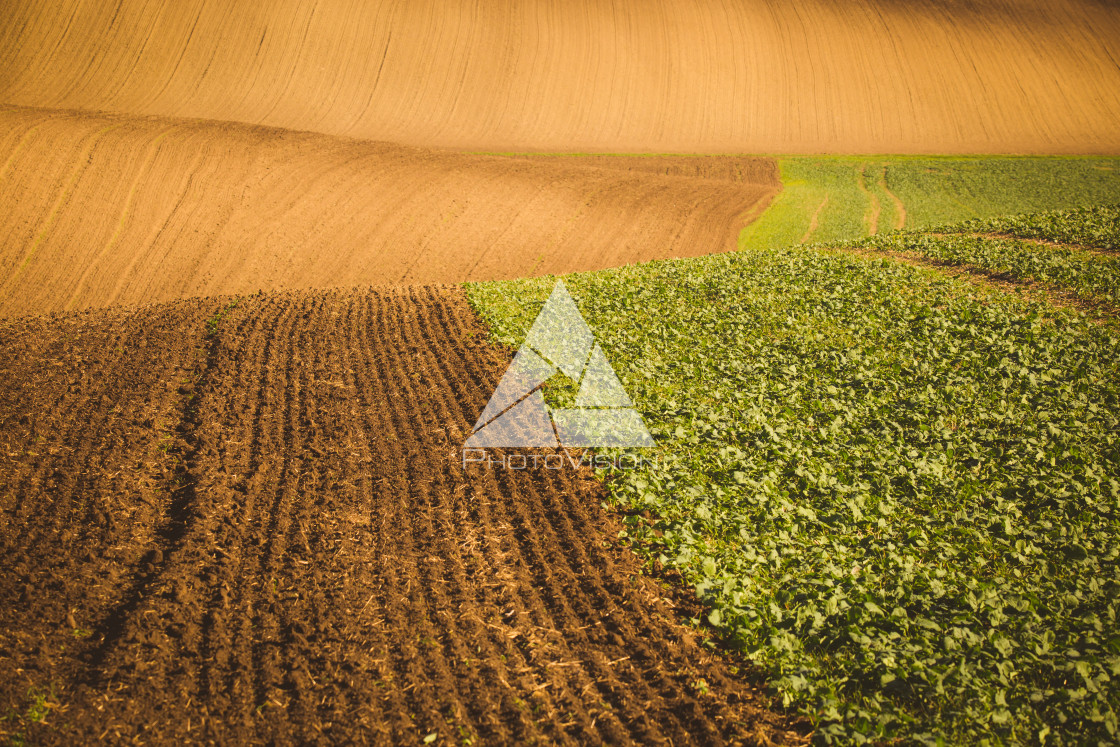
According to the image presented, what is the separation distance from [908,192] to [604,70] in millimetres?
25901

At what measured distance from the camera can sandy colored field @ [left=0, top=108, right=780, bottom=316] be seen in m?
18.5

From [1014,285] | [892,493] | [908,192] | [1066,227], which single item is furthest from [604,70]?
[892,493]

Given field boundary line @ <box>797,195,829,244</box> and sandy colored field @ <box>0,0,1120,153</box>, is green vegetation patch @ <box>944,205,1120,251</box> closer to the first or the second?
field boundary line @ <box>797,195,829,244</box>

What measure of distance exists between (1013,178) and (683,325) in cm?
3932

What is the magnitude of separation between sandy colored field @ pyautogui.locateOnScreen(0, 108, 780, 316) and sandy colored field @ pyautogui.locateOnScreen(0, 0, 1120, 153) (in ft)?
39.7

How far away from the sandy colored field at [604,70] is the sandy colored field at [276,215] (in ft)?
39.7

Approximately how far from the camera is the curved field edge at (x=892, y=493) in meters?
5.27

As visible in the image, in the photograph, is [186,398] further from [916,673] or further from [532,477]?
[916,673]

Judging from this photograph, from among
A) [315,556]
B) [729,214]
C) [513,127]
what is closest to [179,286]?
[315,556]

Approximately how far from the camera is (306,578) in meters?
6.50

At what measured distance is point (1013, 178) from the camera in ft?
123

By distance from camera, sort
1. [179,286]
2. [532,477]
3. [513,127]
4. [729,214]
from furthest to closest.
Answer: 1. [513,127]
2. [729,214]
3. [179,286]
4. [532,477]

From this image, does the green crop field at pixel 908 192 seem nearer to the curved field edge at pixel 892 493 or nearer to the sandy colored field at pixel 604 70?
the sandy colored field at pixel 604 70

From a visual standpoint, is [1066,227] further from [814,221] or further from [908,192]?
[908,192]
